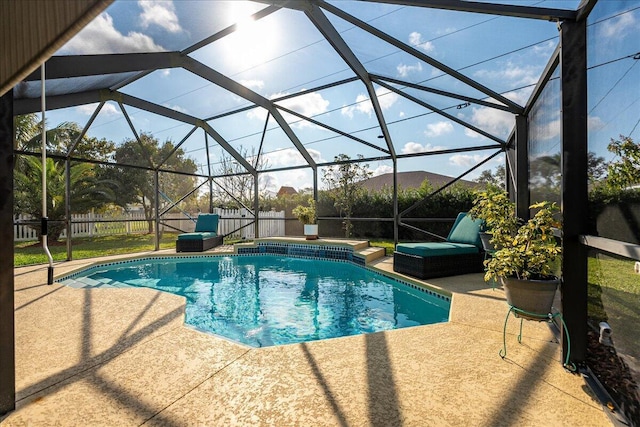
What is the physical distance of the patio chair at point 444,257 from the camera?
500cm

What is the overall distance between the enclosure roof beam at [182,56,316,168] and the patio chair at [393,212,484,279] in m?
4.80

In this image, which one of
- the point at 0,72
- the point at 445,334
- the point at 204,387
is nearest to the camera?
the point at 0,72

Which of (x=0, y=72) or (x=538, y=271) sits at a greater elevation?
(x=0, y=72)

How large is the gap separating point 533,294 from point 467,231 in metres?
3.68

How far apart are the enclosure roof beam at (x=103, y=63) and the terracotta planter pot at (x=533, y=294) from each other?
5319 mm

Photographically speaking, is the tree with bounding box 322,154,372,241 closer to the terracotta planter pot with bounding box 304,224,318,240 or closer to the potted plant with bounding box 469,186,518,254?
the terracotta planter pot with bounding box 304,224,318,240

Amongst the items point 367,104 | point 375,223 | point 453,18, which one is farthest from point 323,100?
point 375,223

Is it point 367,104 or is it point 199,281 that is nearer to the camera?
point 199,281

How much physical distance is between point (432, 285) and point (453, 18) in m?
3.48

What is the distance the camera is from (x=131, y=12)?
11.8 feet

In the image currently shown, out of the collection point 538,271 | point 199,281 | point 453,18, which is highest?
point 453,18

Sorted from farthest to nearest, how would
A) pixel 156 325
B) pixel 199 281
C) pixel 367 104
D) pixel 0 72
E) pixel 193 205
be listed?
pixel 193 205
pixel 367 104
pixel 199 281
pixel 156 325
pixel 0 72

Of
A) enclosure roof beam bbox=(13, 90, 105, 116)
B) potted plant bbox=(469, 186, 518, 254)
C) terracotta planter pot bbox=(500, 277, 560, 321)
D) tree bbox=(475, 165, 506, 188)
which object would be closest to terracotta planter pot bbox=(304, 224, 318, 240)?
tree bbox=(475, 165, 506, 188)

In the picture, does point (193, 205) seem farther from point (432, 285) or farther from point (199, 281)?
point (432, 285)
